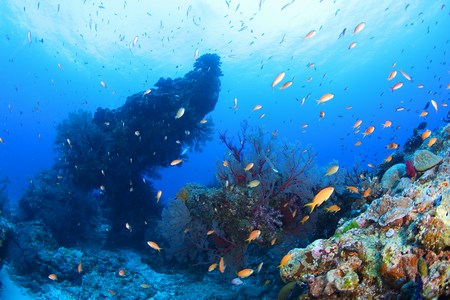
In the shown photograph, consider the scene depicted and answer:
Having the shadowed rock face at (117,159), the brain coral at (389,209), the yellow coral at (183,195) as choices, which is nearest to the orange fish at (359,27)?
the brain coral at (389,209)

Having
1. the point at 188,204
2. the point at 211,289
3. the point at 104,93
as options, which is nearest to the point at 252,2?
the point at 188,204

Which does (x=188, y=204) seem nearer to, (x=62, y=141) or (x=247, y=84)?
(x=62, y=141)

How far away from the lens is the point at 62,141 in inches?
485

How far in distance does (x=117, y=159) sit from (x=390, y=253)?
1123cm

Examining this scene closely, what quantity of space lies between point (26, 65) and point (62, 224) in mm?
48989

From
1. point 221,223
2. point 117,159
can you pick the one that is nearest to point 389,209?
point 221,223

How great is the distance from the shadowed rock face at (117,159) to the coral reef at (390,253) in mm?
8748

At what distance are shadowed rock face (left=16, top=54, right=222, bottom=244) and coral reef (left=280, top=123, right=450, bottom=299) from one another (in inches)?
344

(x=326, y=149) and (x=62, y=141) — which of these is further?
(x=326, y=149)

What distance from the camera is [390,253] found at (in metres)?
3.07

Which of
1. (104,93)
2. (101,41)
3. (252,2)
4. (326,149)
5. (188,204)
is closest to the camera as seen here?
(188,204)

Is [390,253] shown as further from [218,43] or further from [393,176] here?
[218,43]

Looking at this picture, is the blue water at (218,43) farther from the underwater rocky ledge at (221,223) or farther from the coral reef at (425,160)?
the coral reef at (425,160)

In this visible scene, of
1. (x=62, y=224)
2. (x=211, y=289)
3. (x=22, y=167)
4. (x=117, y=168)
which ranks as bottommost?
(x=211, y=289)
